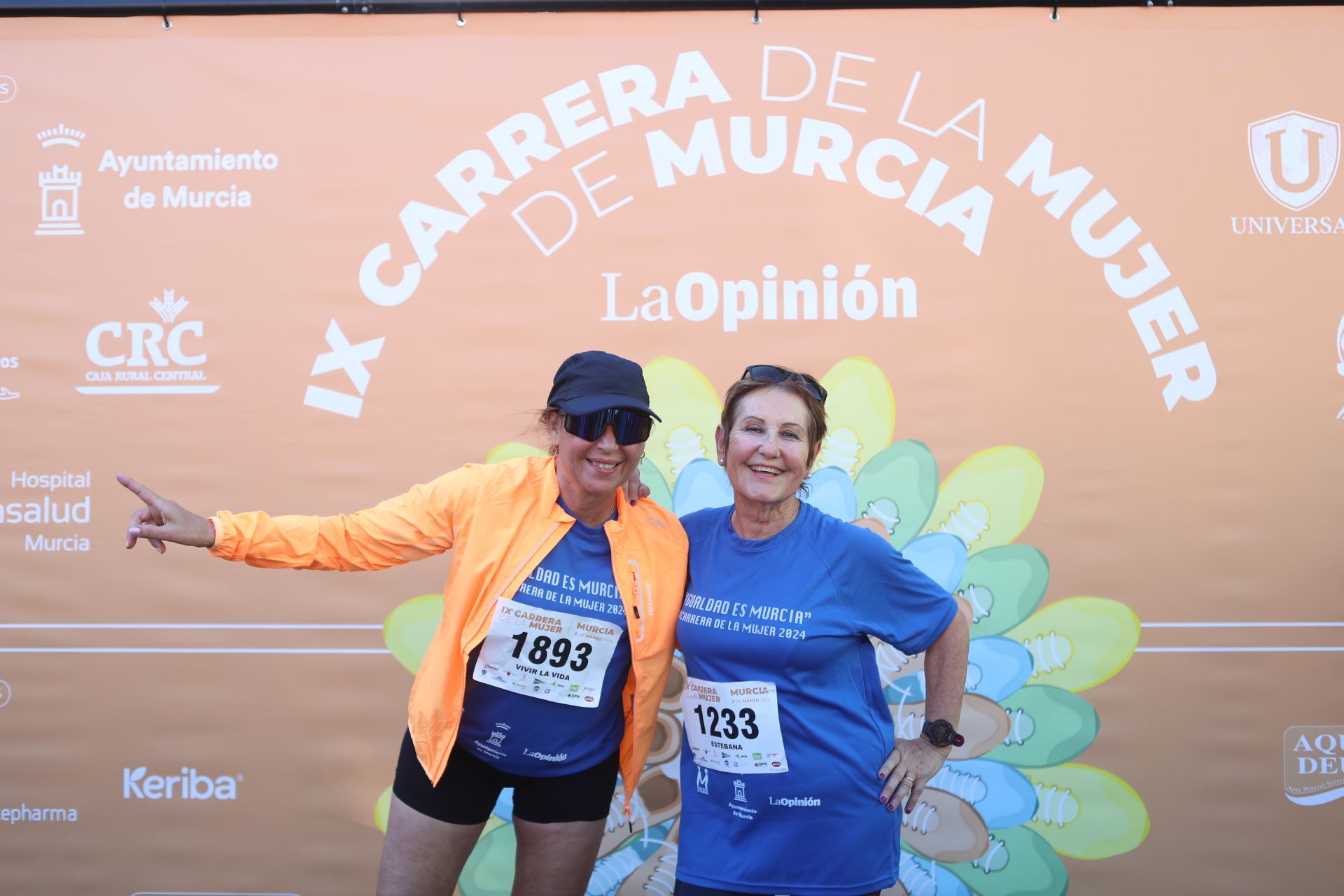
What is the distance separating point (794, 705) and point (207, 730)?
2.16 metres

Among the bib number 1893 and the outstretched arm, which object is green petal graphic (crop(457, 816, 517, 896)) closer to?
the bib number 1893

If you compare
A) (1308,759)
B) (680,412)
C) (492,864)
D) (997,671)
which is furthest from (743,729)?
(1308,759)

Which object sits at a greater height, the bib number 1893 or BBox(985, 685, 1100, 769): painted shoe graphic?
the bib number 1893

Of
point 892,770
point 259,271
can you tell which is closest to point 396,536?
point 892,770

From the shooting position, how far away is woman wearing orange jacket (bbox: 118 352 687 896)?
6.84 ft

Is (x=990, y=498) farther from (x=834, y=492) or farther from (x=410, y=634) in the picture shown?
(x=410, y=634)

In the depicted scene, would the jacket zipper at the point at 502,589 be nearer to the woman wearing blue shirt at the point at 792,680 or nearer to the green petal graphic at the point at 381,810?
the woman wearing blue shirt at the point at 792,680

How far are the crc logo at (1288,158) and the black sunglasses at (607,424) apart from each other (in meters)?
2.42

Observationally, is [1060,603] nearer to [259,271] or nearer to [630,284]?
[630,284]

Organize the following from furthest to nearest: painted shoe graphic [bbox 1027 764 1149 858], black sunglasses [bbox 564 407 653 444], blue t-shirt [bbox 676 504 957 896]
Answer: painted shoe graphic [bbox 1027 764 1149 858], black sunglasses [bbox 564 407 653 444], blue t-shirt [bbox 676 504 957 896]

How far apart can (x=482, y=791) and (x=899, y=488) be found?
1.62 metres

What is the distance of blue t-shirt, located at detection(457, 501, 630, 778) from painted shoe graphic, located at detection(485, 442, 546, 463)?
3.21 ft

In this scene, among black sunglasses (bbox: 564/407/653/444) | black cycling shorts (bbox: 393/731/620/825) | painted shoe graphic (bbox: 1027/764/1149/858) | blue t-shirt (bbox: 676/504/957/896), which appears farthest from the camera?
painted shoe graphic (bbox: 1027/764/1149/858)

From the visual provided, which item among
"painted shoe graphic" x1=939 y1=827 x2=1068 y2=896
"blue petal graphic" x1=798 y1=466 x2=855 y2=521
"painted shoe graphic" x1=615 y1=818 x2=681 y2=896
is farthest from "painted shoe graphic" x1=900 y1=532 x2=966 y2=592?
"painted shoe graphic" x1=615 y1=818 x2=681 y2=896
